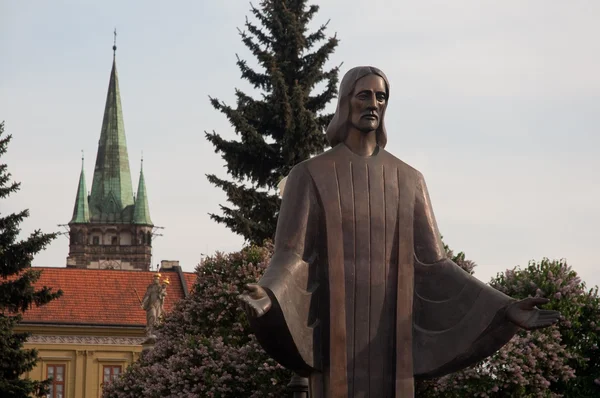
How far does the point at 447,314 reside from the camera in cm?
981

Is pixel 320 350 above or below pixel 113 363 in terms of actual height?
below

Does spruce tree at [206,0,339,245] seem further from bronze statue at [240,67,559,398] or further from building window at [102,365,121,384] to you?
building window at [102,365,121,384]

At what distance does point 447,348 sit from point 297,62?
35.3m

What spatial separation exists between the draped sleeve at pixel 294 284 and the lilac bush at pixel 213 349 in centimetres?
1403

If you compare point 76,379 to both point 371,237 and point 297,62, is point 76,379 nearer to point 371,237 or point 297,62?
point 297,62

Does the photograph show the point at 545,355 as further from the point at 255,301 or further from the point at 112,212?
the point at 112,212

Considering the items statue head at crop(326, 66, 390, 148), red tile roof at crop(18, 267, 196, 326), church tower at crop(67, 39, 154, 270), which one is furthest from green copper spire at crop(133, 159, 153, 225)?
statue head at crop(326, 66, 390, 148)

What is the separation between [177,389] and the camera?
2567cm

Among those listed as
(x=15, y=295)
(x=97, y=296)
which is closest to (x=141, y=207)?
(x=97, y=296)

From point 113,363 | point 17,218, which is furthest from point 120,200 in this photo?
point 17,218

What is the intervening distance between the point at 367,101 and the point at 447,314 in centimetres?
163

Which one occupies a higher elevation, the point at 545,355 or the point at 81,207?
the point at 81,207

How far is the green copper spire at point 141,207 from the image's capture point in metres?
170

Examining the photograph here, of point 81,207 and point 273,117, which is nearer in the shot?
point 273,117
